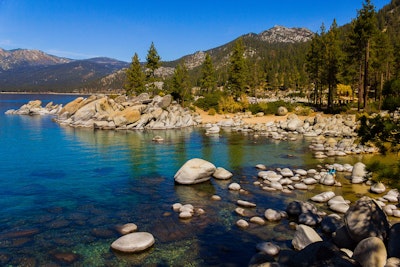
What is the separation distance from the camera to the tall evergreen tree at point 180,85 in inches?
2844

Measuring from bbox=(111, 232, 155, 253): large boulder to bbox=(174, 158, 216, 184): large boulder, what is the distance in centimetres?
888

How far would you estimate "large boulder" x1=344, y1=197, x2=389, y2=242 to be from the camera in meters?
10.9

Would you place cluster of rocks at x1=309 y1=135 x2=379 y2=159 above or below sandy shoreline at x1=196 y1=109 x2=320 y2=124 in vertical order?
below

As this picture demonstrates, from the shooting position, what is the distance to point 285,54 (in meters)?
174

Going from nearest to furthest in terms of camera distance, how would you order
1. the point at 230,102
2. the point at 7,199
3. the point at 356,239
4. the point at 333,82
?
the point at 356,239, the point at 7,199, the point at 333,82, the point at 230,102

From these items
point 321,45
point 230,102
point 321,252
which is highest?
point 321,45

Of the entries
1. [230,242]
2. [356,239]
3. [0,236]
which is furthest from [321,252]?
[0,236]

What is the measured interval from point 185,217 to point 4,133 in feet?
147

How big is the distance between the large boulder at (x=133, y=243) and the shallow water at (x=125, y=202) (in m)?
0.31

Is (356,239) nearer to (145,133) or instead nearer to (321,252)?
(321,252)

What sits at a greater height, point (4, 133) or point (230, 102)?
point (230, 102)

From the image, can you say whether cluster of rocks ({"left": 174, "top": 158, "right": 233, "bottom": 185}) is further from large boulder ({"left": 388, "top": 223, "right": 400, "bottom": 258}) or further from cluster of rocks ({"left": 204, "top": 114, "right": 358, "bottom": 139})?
cluster of rocks ({"left": 204, "top": 114, "right": 358, "bottom": 139})

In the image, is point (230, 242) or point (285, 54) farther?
point (285, 54)

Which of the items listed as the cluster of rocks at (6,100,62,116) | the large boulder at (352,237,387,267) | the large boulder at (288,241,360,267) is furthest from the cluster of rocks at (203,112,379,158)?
the cluster of rocks at (6,100,62,116)
